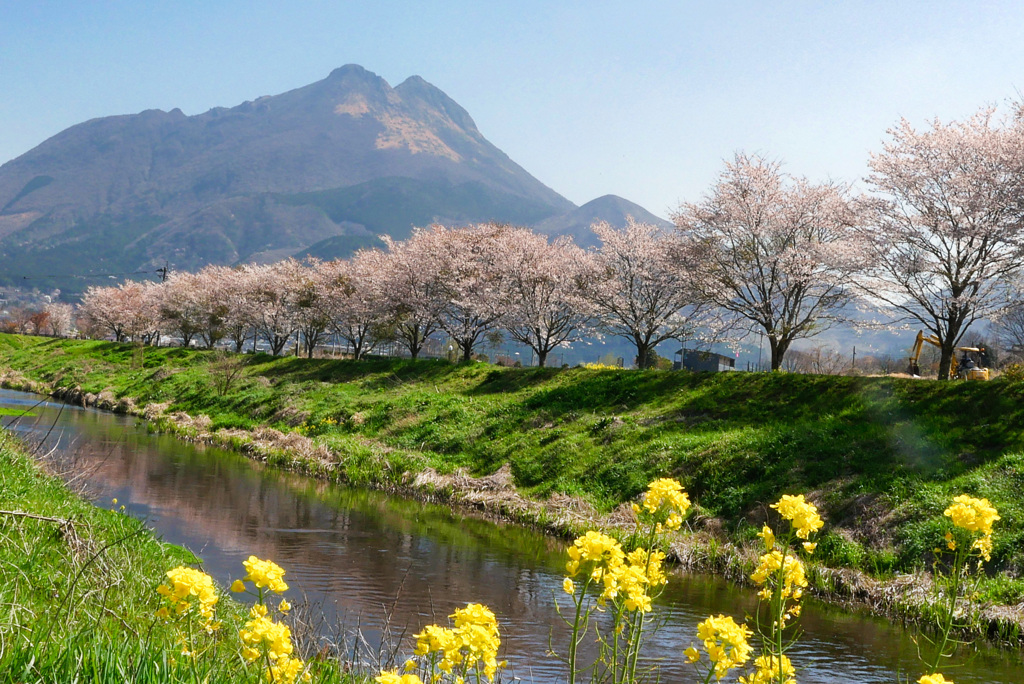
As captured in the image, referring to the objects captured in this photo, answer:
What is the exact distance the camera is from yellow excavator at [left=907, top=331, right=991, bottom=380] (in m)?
31.8

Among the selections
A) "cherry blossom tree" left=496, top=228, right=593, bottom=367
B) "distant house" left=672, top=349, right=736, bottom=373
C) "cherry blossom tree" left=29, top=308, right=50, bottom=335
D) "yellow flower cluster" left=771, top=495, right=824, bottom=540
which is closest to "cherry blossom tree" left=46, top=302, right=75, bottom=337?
"cherry blossom tree" left=29, top=308, right=50, bottom=335

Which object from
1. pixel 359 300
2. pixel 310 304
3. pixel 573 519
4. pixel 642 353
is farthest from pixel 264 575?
pixel 310 304

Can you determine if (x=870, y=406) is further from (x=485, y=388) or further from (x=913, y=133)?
(x=485, y=388)

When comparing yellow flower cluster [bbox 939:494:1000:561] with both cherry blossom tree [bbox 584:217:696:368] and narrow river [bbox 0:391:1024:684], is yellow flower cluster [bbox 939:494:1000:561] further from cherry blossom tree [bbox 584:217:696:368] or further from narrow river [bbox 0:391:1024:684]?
cherry blossom tree [bbox 584:217:696:368]

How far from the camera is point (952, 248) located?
27.4m

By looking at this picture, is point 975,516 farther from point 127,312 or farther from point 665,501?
point 127,312

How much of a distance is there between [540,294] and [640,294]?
691cm

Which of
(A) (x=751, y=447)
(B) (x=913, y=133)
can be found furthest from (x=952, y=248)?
(A) (x=751, y=447)

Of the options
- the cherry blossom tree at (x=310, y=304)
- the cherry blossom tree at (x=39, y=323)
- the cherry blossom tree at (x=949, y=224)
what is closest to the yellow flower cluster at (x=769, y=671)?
the cherry blossom tree at (x=949, y=224)

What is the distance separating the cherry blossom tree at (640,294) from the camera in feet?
135

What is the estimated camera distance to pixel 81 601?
5535mm

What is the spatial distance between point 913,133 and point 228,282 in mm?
66265

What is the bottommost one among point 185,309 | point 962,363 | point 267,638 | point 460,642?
point 460,642

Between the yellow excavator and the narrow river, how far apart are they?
19623 mm
